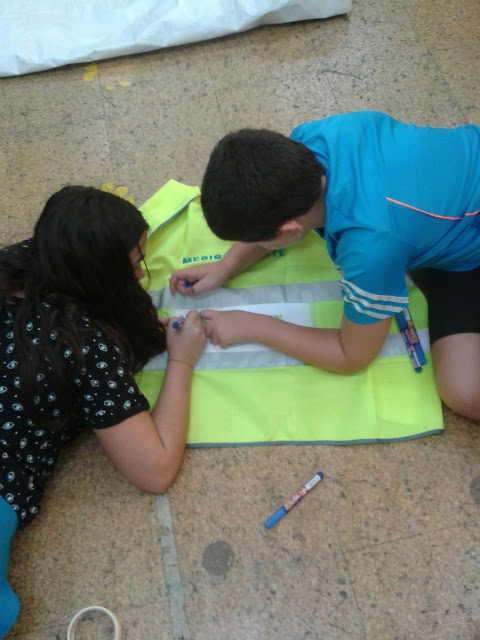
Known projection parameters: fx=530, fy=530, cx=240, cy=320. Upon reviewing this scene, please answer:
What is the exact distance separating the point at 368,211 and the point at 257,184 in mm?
192

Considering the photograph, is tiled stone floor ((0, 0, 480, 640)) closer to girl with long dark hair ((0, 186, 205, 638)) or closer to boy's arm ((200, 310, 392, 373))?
girl with long dark hair ((0, 186, 205, 638))

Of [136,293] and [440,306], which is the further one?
[440,306]

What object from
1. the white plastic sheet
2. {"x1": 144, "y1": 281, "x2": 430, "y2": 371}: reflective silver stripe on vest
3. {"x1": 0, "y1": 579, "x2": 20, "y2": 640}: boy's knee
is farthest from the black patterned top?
the white plastic sheet

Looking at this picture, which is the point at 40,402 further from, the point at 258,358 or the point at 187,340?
the point at 258,358

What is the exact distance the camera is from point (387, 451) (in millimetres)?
1050

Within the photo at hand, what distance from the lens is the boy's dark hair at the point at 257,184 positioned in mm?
805

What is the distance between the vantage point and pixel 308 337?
1.08 meters

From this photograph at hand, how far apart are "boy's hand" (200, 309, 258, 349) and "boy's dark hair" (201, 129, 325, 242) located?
305 millimetres

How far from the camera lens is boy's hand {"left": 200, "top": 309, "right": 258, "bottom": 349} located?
44.4 inches

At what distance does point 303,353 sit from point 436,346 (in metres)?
0.28

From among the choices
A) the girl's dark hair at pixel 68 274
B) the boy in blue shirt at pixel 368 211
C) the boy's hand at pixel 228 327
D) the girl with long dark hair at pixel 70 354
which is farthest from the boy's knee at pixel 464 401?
the girl's dark hair at pixel 68 274

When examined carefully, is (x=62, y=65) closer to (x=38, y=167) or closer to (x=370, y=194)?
(x=38, y=167)

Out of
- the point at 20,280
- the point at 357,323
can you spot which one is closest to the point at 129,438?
the point at 20,280

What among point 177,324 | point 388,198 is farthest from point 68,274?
point 388,198
